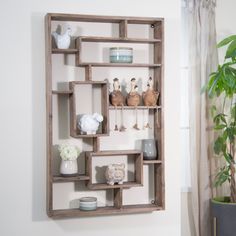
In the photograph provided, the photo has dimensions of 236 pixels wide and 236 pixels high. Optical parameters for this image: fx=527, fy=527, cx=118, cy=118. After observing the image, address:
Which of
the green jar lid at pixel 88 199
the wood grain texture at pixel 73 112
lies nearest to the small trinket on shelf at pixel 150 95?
the wood grain texture at pixel 73 112

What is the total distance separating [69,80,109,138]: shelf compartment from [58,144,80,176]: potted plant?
0.30 ft

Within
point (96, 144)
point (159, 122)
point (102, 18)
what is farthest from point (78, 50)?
point (159, 122)

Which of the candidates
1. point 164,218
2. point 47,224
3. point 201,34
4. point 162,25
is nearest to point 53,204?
point 47,224

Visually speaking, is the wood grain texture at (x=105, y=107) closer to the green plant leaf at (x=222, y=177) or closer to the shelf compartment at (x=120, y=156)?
the shelf compartment at (x=120, y=156)

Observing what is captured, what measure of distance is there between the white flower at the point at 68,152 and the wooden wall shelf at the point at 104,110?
75 mm

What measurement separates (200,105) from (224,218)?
95 cm

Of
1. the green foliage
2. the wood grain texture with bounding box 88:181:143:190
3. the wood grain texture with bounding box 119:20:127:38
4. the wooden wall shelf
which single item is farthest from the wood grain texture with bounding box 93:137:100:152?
the green foliage

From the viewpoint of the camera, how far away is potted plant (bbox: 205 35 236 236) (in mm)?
3818

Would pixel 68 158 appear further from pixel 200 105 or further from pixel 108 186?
pixel 200 105

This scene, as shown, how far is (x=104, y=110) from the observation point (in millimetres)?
3461

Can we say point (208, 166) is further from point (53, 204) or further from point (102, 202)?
point (53, 204)

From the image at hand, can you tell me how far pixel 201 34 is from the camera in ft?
14.3

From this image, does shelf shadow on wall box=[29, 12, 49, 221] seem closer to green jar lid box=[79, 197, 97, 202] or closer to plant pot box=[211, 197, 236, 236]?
green jar lid box=[79, 197, 97, 202]

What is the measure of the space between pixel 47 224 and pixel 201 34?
6.59 ft
